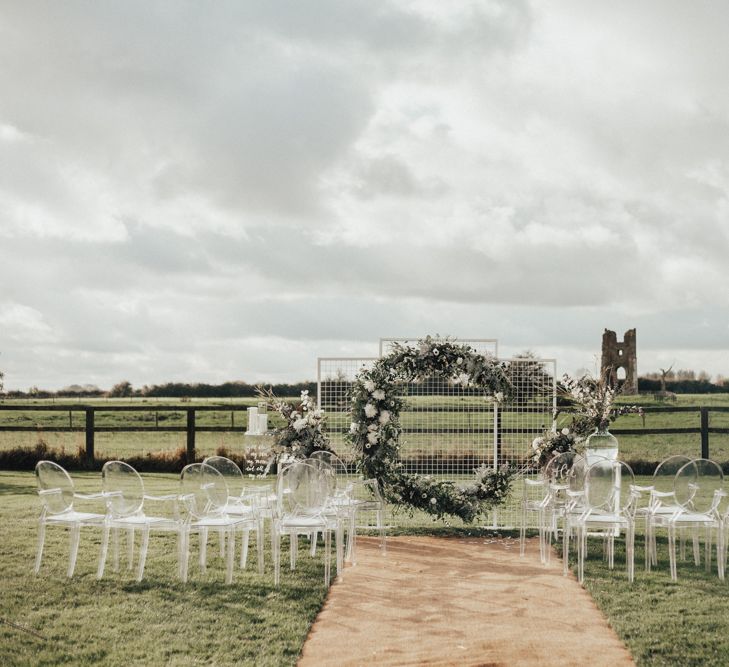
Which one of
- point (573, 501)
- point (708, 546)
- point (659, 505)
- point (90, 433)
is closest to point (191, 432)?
point (90, 433)

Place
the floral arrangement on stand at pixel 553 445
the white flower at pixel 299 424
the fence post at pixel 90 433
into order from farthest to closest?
the fence post at pixel 90 433 → the floral arrangement on stand at pixel 553 445 → the white flower at pixel 299 424

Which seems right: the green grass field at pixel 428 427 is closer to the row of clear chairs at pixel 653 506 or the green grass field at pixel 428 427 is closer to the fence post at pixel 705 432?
the fence post at pixel 705 432

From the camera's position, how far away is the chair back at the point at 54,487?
7613mm

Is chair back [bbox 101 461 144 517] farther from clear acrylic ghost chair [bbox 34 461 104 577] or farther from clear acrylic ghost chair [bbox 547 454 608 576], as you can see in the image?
clear acrylic ghost chair [bbox 547 454 608 576]

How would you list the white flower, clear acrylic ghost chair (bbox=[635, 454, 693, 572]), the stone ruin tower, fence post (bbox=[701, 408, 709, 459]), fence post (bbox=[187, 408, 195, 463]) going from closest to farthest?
1. clear acrylic ghost chair (bbox=[635, 454, 693, 572])
2. the white flower
3. fence post (bbox=[701, 408, 709, 459])
4. fence post (bbox=[187, 408, 195, 463])
5. the stone ruin tower

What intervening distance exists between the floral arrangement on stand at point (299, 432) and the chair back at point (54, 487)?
264 centimetres

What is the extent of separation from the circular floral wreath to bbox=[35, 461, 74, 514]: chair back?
3588 millimetres

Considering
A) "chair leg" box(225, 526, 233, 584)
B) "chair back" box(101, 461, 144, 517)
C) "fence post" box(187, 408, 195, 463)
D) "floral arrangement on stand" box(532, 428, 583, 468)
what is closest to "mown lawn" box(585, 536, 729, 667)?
"floral arrangement on stand" box(532, 428, 583, 468)

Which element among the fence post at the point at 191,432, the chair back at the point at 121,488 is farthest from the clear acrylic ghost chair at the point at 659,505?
the fence post at the point at 191,432

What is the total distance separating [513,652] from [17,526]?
6978mm

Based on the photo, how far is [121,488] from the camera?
761 centimetres

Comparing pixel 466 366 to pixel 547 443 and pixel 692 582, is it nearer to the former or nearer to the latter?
pixel 547 443

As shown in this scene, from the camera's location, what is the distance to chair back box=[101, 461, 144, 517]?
7.59 meters

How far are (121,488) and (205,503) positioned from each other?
78 centimetres
